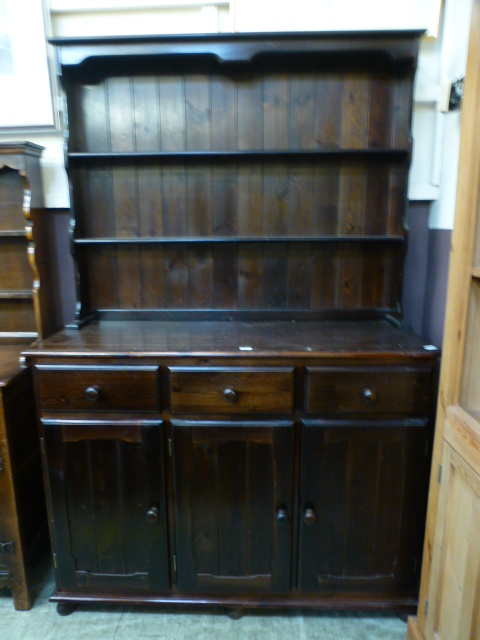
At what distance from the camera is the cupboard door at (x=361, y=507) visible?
142 centimetres

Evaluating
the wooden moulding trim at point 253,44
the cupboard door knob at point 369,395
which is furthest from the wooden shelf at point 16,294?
the cupboard door knob at point 369,395

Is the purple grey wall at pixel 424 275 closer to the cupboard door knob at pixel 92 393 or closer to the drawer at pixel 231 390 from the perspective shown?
the drawer at pixel 231 390

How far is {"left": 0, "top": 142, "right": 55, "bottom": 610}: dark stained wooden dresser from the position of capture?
1.48m

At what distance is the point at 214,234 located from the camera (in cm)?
180

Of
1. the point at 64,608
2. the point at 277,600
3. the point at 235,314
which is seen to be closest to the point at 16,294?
the point at 235,314

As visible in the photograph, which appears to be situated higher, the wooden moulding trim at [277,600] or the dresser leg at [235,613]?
the wooden moulding trim at [277,600]

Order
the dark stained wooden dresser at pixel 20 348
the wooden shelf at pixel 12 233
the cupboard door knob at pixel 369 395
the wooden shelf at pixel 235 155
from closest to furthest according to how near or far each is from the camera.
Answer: the cupboard door knob at pixel 369 395
the dark stained wooden dresser at pixel 20 348
the wooden shelf at pixel 235 155
the wooden shelf at pixel 12 233

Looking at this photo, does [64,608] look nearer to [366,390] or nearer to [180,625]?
[180,625]

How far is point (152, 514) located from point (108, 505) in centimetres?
17

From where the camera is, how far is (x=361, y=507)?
1.47m

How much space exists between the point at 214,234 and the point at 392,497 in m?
1.24

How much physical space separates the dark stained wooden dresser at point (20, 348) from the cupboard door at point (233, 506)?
589mm

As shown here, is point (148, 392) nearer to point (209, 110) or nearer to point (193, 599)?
point (193, 599)

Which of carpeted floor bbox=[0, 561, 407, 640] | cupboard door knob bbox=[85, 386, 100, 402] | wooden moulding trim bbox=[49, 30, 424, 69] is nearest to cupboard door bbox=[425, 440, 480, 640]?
carpeted floor bbox=[0, 561, 407, 640]
